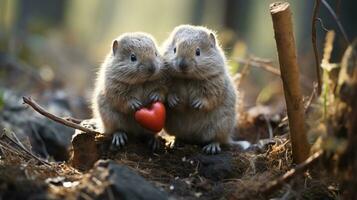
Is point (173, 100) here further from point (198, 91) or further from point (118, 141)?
point (118, 141)

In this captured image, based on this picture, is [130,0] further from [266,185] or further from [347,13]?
[266,185]

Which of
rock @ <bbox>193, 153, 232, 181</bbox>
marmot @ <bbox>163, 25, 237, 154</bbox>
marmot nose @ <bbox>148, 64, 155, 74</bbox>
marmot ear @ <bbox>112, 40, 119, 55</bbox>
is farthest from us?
marmot ear @ <bbox>112, 40, 119, 55</bbox>

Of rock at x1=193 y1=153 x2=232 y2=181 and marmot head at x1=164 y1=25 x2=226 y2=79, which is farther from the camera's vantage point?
marmot head at x1=164 y1=25 x2=226 y2=79

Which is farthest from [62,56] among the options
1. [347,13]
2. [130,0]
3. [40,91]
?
[130,0]

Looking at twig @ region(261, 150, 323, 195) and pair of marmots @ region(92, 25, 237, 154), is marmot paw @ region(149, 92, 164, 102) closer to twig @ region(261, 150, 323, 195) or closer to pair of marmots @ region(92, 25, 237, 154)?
pair of marmots @ region(92, 25, 237, 154)

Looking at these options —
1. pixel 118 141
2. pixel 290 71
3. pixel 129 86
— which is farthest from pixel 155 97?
pixel 290 71

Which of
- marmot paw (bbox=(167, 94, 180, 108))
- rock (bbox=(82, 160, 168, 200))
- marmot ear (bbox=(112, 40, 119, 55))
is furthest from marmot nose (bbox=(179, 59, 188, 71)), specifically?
rock (bbox=(82, 160, 168, 200))

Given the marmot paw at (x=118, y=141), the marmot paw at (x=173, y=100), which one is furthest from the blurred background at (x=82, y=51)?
the marmot paw at (x=118, y=141)
